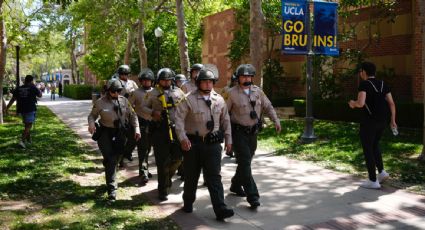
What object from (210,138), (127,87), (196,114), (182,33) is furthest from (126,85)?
(182,33)

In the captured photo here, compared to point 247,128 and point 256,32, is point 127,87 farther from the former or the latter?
point 256,32

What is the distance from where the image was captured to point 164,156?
23.3ft

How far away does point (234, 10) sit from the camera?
2434 cm

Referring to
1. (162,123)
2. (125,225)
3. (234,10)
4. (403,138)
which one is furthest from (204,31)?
(125,225)

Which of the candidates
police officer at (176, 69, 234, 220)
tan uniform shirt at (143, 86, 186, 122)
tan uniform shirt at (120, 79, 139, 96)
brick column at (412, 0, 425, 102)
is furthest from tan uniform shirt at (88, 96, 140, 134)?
brick column at (412, 0, 425, 102)

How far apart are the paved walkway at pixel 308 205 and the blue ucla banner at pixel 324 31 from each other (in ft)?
16.1

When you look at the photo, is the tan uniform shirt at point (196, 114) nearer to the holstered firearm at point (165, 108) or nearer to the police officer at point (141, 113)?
the holstered firearm at point (165, 108)

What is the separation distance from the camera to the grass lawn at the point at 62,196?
5.87 meters

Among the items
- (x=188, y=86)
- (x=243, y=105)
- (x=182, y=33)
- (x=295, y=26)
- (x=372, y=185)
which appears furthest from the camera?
(x=182, y=33)

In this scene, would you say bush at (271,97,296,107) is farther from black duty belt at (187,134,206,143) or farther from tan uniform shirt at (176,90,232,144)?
black duty belt at (187,134,206,143)

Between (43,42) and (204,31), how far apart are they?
9666 mm

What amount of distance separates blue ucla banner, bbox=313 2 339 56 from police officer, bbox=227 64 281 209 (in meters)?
6.63

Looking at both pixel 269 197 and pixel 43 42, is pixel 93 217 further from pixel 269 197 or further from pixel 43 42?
pixel 43 42

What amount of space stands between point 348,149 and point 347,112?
5.46 metres
